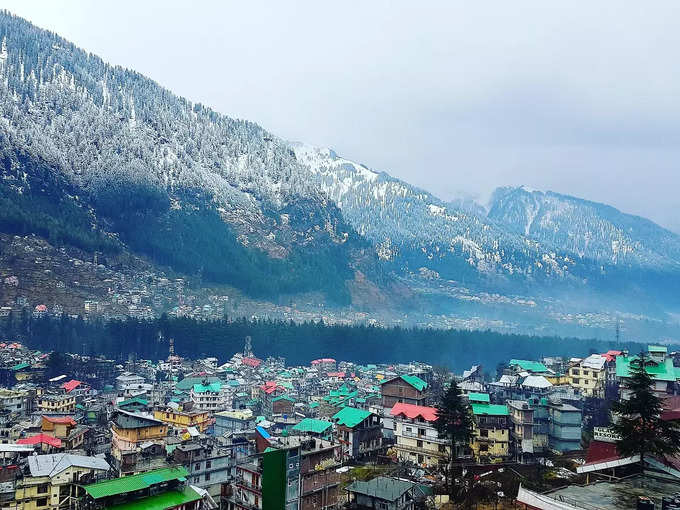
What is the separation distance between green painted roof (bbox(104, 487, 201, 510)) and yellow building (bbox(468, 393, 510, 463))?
2823cm

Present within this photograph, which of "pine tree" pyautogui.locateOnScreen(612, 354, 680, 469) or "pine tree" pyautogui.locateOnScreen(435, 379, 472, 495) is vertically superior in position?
"pine tree" pyautogui.locateOnScreen(612, 354, 680, 469)

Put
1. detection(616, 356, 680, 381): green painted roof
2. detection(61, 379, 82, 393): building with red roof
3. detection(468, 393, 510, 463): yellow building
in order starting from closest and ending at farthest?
detection(468, 393, 510, 463): yellow building → detection(616, 356, 680, 381): green painted roof → detection(61, 379, 82, 393): building with red roof

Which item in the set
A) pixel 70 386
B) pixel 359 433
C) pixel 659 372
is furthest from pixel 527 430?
pixel 70 386

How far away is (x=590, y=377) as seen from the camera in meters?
84.6

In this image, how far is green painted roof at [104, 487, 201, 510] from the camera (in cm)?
3906

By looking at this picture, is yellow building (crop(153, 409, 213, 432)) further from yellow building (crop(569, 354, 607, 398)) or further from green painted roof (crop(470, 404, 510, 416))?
yellow building (crop(569, 354, 607, 398))

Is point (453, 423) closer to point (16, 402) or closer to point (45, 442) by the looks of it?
point (45, 442)

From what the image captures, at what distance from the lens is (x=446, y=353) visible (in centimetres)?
17488

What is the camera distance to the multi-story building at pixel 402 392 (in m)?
73.0


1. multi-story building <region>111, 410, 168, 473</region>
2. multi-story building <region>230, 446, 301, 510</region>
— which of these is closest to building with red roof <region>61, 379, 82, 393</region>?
multi-story building <region>111, 410, 168, 473</region>

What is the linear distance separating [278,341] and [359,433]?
9810 centimetres

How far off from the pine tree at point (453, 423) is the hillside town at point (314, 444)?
0.62 meters

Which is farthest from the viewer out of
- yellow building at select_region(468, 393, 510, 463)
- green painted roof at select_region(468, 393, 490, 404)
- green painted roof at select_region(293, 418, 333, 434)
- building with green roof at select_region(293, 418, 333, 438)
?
green painted roof at select_region(468, 393, 490, 404)

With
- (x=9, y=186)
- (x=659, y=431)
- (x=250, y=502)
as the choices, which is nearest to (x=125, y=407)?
(x=250, y=502)
